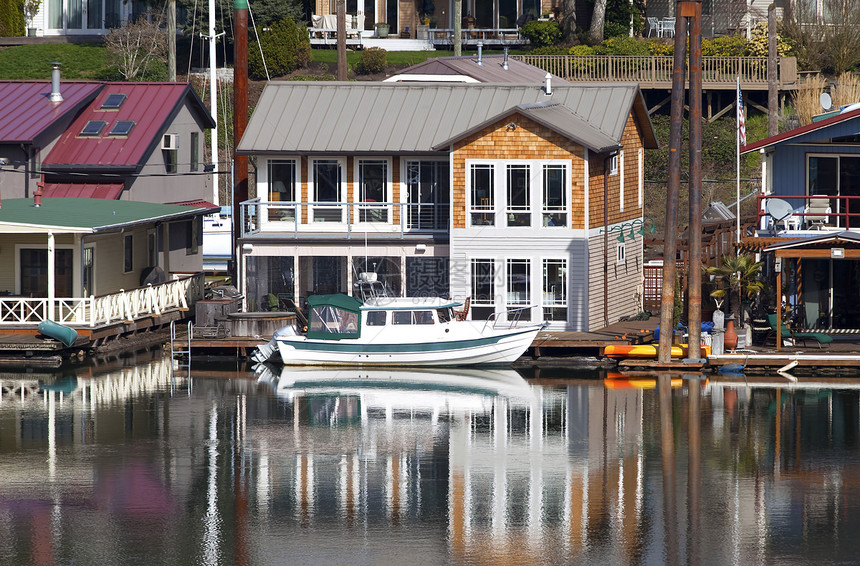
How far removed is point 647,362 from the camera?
34.4m

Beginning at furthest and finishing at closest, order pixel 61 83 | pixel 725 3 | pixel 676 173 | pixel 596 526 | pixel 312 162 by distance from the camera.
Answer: pixel 725 3
pixel 61 83
pixel 312 162
pixel 676 173
pixel 596 526

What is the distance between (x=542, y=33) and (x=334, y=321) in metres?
36.0

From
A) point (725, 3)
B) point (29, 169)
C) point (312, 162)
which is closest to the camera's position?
point (312, 162)

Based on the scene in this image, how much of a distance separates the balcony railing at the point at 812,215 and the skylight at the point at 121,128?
2105cm

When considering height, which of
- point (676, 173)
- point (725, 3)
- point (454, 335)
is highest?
point (725, 3)

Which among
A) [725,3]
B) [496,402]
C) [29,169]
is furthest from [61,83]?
[725,3]

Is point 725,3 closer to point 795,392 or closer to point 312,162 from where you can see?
point 312,162

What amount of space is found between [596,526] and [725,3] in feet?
170

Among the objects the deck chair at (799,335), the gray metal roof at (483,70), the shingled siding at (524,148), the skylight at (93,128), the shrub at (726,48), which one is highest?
the shrub at (726,48)

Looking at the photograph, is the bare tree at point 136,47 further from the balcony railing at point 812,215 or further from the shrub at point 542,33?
the balcony railing at point 812,215

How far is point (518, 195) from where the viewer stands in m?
37.6

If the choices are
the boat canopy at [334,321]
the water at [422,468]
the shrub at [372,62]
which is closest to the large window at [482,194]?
the boat canopy at [334,321]

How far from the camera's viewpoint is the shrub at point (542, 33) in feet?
221

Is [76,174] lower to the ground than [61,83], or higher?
lower
